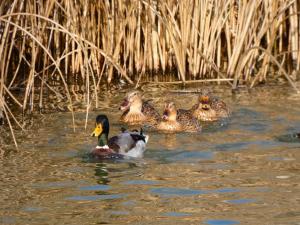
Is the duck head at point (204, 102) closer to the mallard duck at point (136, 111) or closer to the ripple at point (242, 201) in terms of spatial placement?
the mallard duck at point (136, 111)

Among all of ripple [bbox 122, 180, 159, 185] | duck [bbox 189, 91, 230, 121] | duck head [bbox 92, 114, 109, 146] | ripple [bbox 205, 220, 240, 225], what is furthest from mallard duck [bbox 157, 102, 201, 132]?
ripple [bbox 205, 220, 240, 225]

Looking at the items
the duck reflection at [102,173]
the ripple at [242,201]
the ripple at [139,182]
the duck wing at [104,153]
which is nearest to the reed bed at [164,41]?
the duck wing at [104,153]

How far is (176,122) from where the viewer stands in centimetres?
1119

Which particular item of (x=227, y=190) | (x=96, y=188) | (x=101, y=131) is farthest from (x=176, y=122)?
(x=227, y=190)

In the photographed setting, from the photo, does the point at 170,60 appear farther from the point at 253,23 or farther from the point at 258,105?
the point at 258,105

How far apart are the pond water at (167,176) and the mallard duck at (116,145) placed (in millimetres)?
130

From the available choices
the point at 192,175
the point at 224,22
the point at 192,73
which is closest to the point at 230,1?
the point at 224,22

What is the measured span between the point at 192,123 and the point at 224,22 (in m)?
2.47

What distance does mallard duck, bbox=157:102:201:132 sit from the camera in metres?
11.1

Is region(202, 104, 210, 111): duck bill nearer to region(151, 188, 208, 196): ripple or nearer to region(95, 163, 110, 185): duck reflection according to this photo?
region(95, 163, 110, 185): duck reflection

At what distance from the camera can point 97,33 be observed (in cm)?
1372

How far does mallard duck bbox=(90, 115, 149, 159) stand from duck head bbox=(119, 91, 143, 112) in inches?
68.1

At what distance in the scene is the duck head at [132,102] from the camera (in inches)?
461

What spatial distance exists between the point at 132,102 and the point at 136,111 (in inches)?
8.7
